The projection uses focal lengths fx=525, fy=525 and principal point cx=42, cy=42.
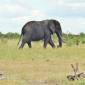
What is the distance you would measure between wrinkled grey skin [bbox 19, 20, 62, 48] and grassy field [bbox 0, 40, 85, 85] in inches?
115

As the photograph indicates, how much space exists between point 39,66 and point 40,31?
27.8 feet

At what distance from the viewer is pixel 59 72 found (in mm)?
15344

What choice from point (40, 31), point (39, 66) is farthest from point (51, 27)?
point (39, 66)

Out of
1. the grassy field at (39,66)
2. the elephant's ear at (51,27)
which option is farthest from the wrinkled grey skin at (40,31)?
the grassy field at (39,66)

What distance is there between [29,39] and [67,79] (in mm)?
11840

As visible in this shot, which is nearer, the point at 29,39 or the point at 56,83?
the point at 56,83

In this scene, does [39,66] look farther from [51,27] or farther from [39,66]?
[51,27]

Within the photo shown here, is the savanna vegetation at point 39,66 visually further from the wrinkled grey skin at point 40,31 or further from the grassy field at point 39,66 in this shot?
the wrinkled grey skin at point 40,31

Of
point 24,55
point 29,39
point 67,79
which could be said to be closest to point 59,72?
point 67,79

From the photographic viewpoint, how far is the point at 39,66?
16.9 m

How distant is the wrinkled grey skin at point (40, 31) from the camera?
2486cm

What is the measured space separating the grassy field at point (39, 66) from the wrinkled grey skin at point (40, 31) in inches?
115

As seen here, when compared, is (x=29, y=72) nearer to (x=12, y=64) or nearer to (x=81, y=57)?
(x=12, y=64)

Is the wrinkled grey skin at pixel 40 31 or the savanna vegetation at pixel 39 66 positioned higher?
the savanna vegetation at pixel 39 66
